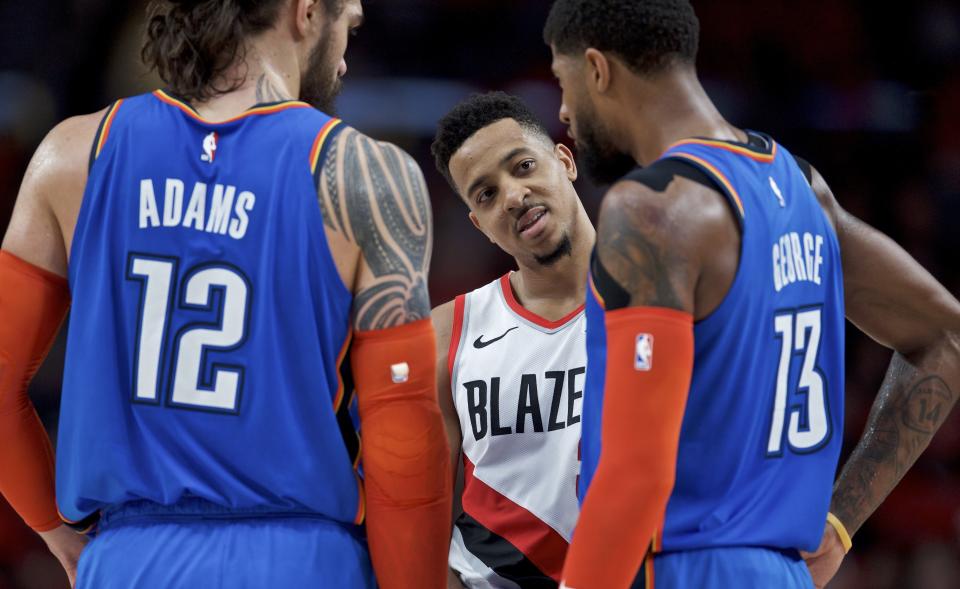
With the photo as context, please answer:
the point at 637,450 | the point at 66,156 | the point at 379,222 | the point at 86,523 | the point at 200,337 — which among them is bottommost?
the point at 86,523

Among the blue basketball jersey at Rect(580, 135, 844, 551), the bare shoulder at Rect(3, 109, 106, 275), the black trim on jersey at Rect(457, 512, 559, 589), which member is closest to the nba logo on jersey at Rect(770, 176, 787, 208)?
the blue basketball jersey at Rect(580, 135, 844, 551)

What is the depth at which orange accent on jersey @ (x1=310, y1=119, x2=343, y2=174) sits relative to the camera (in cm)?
261

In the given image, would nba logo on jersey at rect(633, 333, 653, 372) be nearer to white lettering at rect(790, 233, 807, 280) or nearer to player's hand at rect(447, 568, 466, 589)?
white lettering at rect(790, 233, 807, 280)

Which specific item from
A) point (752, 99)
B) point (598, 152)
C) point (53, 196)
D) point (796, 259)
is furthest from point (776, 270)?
point (752, 99)

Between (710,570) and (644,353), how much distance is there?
537 mm

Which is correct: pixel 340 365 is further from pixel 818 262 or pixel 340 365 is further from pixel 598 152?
pixel 818 262

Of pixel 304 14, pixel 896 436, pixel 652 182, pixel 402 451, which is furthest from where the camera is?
pixel 896 436

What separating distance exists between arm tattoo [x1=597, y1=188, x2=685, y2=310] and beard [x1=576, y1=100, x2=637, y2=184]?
39 cm

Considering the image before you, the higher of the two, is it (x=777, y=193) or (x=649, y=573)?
(x=777, y=193)

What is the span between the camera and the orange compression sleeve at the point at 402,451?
8.61 ft

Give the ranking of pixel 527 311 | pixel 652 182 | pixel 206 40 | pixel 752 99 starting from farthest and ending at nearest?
pixel 752 99
pixel 527 311
pixel 206 40
pixel 652 182

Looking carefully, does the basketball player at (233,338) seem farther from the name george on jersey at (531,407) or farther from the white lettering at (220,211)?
the name george on jersey at (531,407)

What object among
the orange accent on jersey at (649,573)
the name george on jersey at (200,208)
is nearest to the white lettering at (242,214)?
the name george on jersey at (200,208)

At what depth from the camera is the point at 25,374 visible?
2732mm
